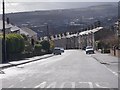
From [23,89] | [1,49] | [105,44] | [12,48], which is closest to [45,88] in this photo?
[23,89]

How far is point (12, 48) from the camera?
175ft

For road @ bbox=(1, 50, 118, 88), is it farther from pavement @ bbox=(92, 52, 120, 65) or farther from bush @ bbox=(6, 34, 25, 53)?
bush @ bbox=(6, 34, 25, 53)

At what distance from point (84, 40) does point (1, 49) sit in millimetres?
137747

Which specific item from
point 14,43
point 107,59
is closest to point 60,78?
point 107,59

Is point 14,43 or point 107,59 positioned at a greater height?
point 14,43

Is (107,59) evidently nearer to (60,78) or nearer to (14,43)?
(14,43)

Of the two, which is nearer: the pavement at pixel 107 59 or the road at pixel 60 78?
the road at pixel 60 78

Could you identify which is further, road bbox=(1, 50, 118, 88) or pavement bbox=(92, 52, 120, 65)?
pavement bbox=(92, 52, 120, 65)

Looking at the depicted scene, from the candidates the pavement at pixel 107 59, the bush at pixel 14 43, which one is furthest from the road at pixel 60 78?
the bush at pixel 14 43

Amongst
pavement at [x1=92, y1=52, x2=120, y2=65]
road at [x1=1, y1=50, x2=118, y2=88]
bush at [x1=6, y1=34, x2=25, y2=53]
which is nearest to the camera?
road at [x1=1, y1=50, x2=118, y2=88]

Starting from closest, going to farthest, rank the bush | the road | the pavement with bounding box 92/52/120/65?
the road, the pavement with bounding box 92/52/120/65, the bush

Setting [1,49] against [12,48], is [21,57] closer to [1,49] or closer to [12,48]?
[12,48]

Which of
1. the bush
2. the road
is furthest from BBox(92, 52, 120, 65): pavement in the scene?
the road

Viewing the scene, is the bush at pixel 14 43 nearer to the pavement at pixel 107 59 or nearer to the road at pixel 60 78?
the pavement at pixel 107 59
